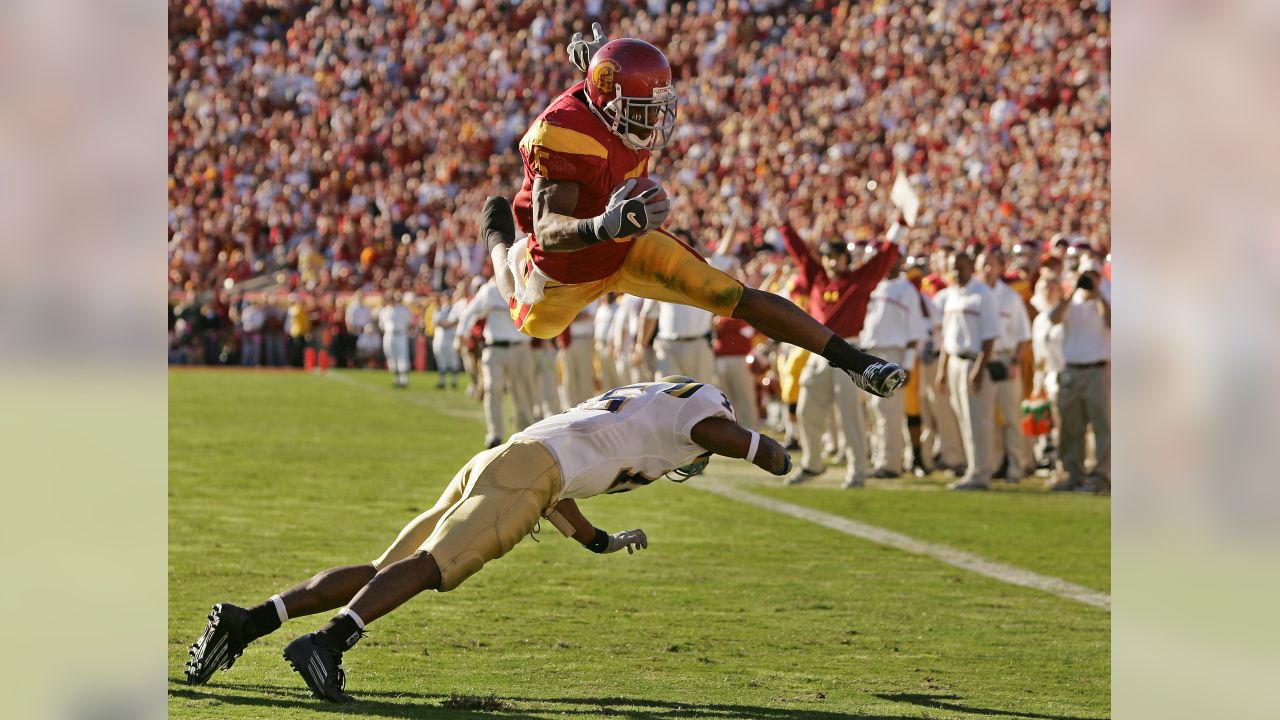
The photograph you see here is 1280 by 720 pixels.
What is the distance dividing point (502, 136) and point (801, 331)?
31020 millimetres

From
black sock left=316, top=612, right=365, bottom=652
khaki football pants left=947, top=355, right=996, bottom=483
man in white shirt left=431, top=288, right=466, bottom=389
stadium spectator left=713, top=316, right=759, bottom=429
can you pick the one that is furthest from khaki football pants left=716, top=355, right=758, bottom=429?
black sock left=316, top=612, right=365, bottom=652

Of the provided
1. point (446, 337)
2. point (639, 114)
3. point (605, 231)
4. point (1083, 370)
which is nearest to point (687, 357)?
point (1083, 370)

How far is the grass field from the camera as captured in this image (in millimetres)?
5488

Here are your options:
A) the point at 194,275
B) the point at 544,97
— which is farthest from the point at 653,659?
the point at 544,97

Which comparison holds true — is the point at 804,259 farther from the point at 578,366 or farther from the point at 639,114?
the point at 639,114

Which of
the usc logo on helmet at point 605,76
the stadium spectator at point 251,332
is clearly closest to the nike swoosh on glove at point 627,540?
the usc logo on helmet at point 605,76

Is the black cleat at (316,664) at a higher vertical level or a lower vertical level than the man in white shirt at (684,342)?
lower

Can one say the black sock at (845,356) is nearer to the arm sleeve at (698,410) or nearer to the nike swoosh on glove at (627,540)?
the arm sleeve at (698,410)

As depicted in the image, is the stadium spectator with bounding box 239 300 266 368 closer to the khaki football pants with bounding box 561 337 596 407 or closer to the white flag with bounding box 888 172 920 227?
the khaki football pants with bounding box 561 337 596 407

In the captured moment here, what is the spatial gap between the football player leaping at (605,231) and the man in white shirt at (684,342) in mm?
8253

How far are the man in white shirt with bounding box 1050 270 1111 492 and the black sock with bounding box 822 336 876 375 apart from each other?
7.05 meters

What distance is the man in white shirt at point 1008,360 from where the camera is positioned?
1320cm

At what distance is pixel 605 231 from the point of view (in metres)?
5.42
